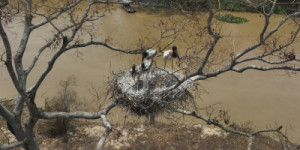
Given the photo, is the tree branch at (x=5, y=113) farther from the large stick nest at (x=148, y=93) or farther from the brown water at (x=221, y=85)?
the brown water at (x=221, y=85)

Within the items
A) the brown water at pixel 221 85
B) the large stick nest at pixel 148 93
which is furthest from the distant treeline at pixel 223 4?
A: the large stick nest at pixel 148 93

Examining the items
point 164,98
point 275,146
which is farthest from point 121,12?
point 164,98

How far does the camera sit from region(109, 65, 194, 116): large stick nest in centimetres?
507

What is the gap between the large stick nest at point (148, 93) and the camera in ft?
16.6

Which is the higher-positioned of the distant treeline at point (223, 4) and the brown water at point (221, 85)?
the distant treeline at point (223, 4)

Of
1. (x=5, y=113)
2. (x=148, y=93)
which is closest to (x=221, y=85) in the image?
(x=148, y=93)

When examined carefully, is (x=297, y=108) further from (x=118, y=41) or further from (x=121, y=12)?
(x=121, y=12)

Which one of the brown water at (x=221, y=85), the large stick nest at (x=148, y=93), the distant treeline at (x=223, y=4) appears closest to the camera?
the distant treeline at (x=223, y=4)

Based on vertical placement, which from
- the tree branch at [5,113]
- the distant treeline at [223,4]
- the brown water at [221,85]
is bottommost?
the brown water at [221,85]

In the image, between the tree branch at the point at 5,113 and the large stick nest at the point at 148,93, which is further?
the large stick nest at the point at 148,93

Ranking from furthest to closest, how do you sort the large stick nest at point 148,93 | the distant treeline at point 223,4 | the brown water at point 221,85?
the brown water at point 221,85, the large stick nest at point 148,93, the distant treeline at point 223,4

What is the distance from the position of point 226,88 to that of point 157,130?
4515mm

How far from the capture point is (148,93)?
16.6 ft

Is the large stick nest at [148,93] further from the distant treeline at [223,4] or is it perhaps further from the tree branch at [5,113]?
the tree branch at [5,113]
